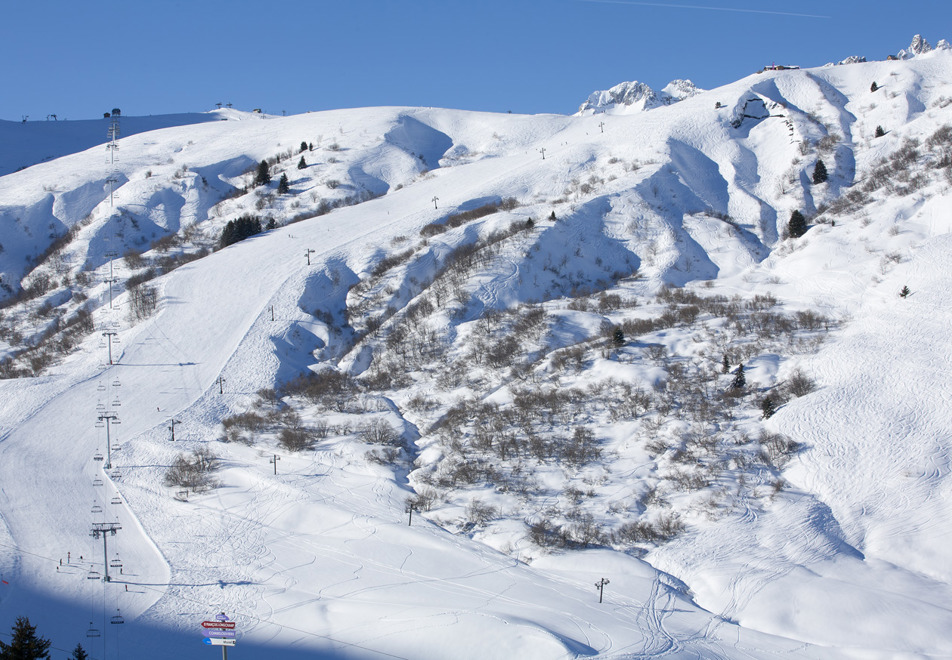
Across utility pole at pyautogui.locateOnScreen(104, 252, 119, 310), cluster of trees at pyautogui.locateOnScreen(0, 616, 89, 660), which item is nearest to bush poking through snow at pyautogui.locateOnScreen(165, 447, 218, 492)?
cluster of trees at pyautogui.locateOnScreen(0, 616, 89, 660)

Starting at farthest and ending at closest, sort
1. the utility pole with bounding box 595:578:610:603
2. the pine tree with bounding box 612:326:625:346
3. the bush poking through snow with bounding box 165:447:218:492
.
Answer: the pine tree with bounding box 612:326:625:346, the bush poking through snow with bounding box 165:447:218:492, the utility pole with bounding box 595:578:610:603

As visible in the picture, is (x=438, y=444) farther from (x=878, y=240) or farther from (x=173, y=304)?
(x=878, y=240)

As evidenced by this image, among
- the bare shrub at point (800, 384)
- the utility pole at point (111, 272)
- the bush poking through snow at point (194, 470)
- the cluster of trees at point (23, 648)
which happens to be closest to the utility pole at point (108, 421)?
the bush poking through snow at point (194, 470)

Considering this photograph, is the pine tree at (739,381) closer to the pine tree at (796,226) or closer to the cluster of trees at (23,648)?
the pine tree at (796,226)

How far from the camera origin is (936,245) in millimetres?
38281

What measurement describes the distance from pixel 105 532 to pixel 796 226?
4592 cm

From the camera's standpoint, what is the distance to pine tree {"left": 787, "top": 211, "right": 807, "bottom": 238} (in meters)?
48.8

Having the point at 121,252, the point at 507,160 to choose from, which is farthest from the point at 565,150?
the point at 121,252

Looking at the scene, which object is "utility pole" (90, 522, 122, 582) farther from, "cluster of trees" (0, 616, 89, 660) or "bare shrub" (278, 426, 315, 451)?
"bare shrub" (278, 426, 315, 451)

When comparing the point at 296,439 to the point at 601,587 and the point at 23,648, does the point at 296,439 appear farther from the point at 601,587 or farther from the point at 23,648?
the point at 23,648

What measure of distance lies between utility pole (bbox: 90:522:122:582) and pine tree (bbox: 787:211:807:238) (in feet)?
148

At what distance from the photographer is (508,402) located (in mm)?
33594

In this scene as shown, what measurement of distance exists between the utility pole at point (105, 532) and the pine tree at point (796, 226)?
45149 millimetres

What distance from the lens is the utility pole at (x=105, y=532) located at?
24033 millimetres
